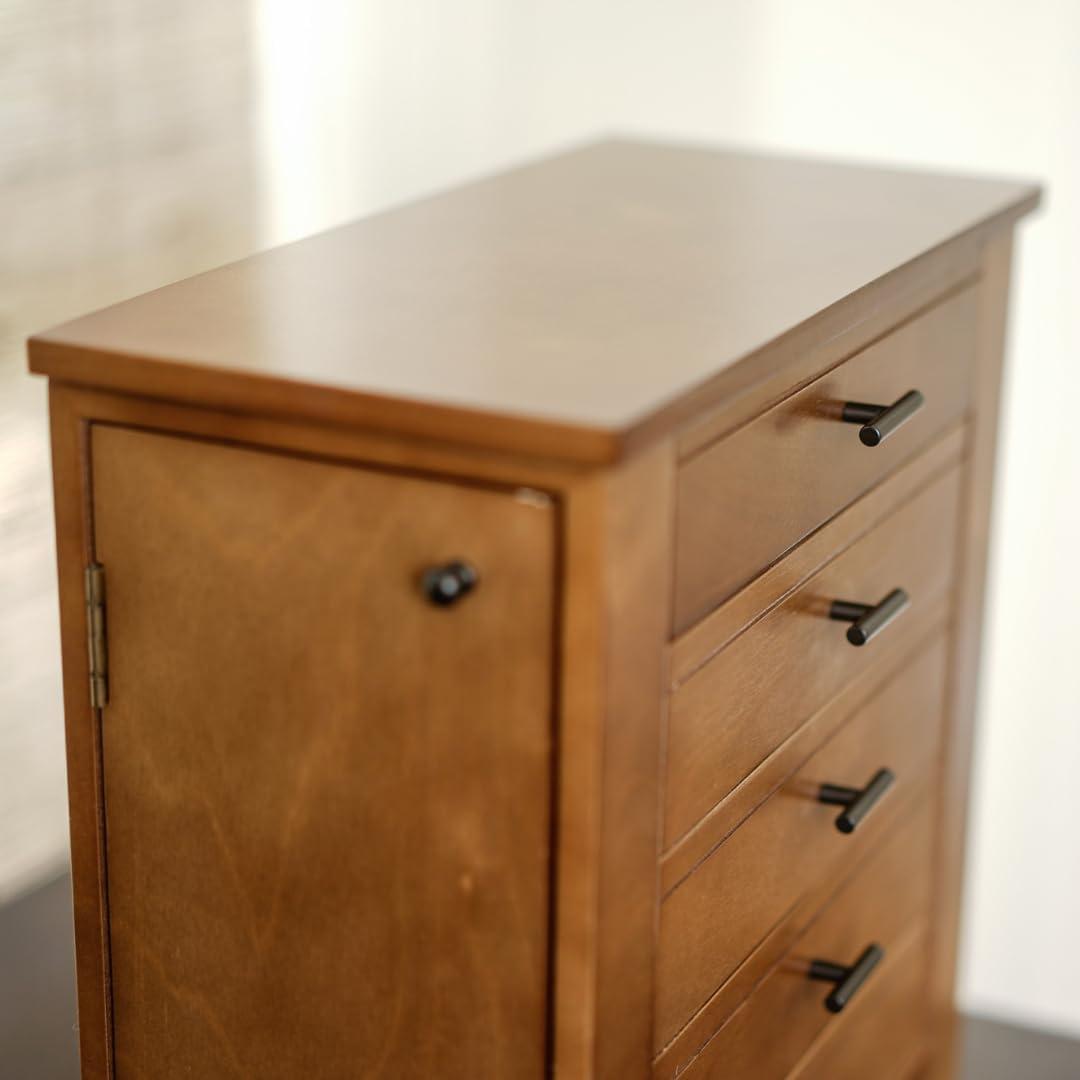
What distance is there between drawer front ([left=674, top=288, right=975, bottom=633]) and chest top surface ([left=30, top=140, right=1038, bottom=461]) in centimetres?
7

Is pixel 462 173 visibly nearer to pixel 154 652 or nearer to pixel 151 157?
pixel 151 157

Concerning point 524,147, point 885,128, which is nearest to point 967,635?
point 885,128

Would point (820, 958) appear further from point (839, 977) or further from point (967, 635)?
point (967, 635)

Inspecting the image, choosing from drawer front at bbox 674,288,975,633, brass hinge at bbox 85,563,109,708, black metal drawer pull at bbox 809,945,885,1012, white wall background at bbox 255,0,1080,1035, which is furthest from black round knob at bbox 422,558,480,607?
white wall background at bbox 255,0,1080,1035

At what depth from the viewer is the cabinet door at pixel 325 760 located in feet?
3.39

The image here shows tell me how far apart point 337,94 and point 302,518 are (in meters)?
1.20

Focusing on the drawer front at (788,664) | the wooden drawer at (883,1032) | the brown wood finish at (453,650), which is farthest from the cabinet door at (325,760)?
the wooden drawer at (883,1032)

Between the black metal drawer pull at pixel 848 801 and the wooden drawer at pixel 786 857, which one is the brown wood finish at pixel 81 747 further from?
the black metal drawer pull at pixel 848 801

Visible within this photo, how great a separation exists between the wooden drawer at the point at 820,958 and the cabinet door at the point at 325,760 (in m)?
0.19

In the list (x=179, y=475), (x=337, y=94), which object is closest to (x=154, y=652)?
(x=179, y=475)

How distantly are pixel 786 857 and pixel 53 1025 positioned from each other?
0.90 m

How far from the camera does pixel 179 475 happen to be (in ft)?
3.58

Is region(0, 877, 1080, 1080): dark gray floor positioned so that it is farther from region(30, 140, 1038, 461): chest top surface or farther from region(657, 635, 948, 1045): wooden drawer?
region(30, 140, 1038, 461): chest top surface

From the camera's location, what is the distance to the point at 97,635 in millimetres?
1140
